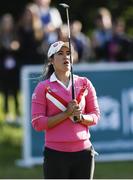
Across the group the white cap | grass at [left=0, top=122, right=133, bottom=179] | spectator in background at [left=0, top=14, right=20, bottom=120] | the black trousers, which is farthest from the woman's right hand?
spectator in background at [left=0, top=14, right=20, bottom=120]

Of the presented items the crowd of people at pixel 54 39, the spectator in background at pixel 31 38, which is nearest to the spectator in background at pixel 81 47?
the crowd of people at pixel 54 39

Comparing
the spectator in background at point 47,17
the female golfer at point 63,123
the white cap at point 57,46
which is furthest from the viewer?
the spectator in background at point 47,17

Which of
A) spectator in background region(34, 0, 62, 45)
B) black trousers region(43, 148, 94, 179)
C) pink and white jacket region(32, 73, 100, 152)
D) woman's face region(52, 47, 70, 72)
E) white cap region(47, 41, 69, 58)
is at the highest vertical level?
spectator in background region(34, 0, 62, 45)

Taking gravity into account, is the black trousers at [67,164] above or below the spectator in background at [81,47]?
below

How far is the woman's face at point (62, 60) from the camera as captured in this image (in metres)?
6.58

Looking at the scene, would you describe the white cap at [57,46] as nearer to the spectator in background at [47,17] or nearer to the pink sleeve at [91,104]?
the pink sleeve at [91,104]

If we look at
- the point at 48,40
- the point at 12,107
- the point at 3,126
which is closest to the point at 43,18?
the point at 48,40

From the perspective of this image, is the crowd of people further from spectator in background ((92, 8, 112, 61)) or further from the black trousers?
the black trousers

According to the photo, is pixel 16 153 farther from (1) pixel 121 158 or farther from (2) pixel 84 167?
(2) pixel 84 167

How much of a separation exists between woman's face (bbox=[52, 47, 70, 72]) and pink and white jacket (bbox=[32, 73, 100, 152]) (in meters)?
0.10

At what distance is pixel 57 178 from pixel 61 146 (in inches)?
10.3

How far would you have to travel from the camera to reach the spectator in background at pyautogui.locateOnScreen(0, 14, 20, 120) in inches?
571

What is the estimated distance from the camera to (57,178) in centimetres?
659

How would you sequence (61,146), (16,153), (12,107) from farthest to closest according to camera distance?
1. (12,107)
2. (16,153)
3. (61,146)
